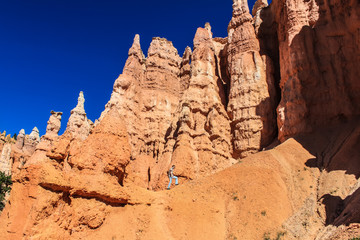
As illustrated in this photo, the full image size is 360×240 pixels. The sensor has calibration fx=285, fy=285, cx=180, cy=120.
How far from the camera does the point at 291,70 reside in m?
26.0

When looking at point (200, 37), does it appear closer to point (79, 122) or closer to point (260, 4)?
point (260, 4)

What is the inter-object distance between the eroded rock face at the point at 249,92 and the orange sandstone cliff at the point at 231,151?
0.14 m

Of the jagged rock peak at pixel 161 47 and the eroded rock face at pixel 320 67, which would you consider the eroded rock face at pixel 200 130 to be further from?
the jagged rock peak at pixel 161 47

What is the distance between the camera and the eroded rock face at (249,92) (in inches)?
1316

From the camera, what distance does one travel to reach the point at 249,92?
35.4 metres

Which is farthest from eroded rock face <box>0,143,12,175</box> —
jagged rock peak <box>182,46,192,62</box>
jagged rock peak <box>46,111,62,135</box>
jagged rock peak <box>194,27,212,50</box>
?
jagged rock peak <box>194,27,212,50</box>

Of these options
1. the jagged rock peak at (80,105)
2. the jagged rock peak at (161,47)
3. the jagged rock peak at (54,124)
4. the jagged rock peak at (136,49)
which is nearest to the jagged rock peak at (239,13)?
the jagged rock peak at (161,47)

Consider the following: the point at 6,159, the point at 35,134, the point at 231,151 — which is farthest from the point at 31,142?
the point at 231,151

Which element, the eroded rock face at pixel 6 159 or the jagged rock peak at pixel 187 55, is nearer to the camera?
the eroded rock face at pixel 6 159

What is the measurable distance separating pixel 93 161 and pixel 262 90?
86.8 ft

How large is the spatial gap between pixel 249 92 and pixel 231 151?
7.67 metres

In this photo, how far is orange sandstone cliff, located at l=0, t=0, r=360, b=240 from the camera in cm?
1212

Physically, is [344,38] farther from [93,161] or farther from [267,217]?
[93,161]

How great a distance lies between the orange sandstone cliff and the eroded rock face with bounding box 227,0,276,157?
0.14 m
